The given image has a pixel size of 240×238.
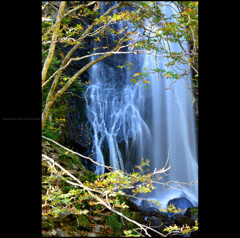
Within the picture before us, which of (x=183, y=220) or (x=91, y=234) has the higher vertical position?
(x=91, y=234)

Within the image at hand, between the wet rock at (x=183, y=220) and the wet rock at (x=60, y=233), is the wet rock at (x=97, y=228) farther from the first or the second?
the wet rock at (x=183, y=220)

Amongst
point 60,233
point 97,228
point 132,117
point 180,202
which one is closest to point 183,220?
point 180,202

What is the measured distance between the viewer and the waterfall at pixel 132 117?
312cm

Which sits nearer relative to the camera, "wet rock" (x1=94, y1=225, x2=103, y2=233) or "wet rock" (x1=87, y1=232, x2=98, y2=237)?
"wet rock" (x1=87, y1=232, x2=98, y2=237)

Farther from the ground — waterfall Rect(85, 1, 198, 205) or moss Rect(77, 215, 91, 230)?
waterfall Rect(85, 1, 198, 205)

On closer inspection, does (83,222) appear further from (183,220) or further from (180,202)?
(180,202)

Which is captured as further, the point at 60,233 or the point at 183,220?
the point at 183,220

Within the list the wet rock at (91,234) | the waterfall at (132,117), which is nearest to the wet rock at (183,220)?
the waterfall at (132,117)

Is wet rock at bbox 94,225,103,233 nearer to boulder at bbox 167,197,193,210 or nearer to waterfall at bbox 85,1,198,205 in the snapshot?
boulder at bbox 167,197,193,210

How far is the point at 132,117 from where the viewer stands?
441 centimetres

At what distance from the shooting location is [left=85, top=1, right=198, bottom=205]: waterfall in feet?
10.2

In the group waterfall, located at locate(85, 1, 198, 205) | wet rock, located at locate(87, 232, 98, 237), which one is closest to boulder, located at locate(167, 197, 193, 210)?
waterfall, located at locate(85, 1, 198, 205)

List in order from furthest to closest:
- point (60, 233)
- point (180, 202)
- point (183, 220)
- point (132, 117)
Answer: point (132, 117)
point (180, 202)
point (183, 220)
point (60, 233)
